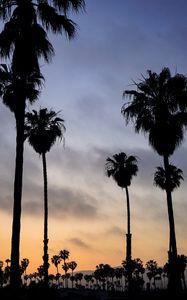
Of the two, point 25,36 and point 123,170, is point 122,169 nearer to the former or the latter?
point 123,170

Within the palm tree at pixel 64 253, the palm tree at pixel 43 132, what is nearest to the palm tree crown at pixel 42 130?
the palm tree at pixel 43 132

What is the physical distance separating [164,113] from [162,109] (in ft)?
1.06

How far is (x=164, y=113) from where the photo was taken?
99.2ft

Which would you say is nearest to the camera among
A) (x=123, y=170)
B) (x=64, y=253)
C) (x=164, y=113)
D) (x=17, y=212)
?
(x=17, y=212)

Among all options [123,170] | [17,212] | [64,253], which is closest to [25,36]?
[17,212]

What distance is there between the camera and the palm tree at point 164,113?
29.7 meters

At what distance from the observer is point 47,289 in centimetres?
2758

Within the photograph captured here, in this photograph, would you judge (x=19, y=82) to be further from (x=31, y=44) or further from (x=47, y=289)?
(x=47, y=289)

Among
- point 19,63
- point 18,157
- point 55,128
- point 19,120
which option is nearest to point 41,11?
point 19,63

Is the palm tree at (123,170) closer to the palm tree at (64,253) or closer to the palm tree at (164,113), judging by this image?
the palm tree at (164,113)

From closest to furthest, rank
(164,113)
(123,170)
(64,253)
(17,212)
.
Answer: (17,212) < (164,113) < (123,170) < (64,253)

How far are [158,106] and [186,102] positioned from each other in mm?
1795

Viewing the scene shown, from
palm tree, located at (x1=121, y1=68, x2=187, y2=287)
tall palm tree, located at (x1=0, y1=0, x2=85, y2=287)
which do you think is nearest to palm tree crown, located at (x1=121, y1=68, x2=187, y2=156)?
palm tree, located at (x1=121, y1=68, x2=187, y2=287)

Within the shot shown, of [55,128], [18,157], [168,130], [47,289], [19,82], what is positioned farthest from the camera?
[55,128]
